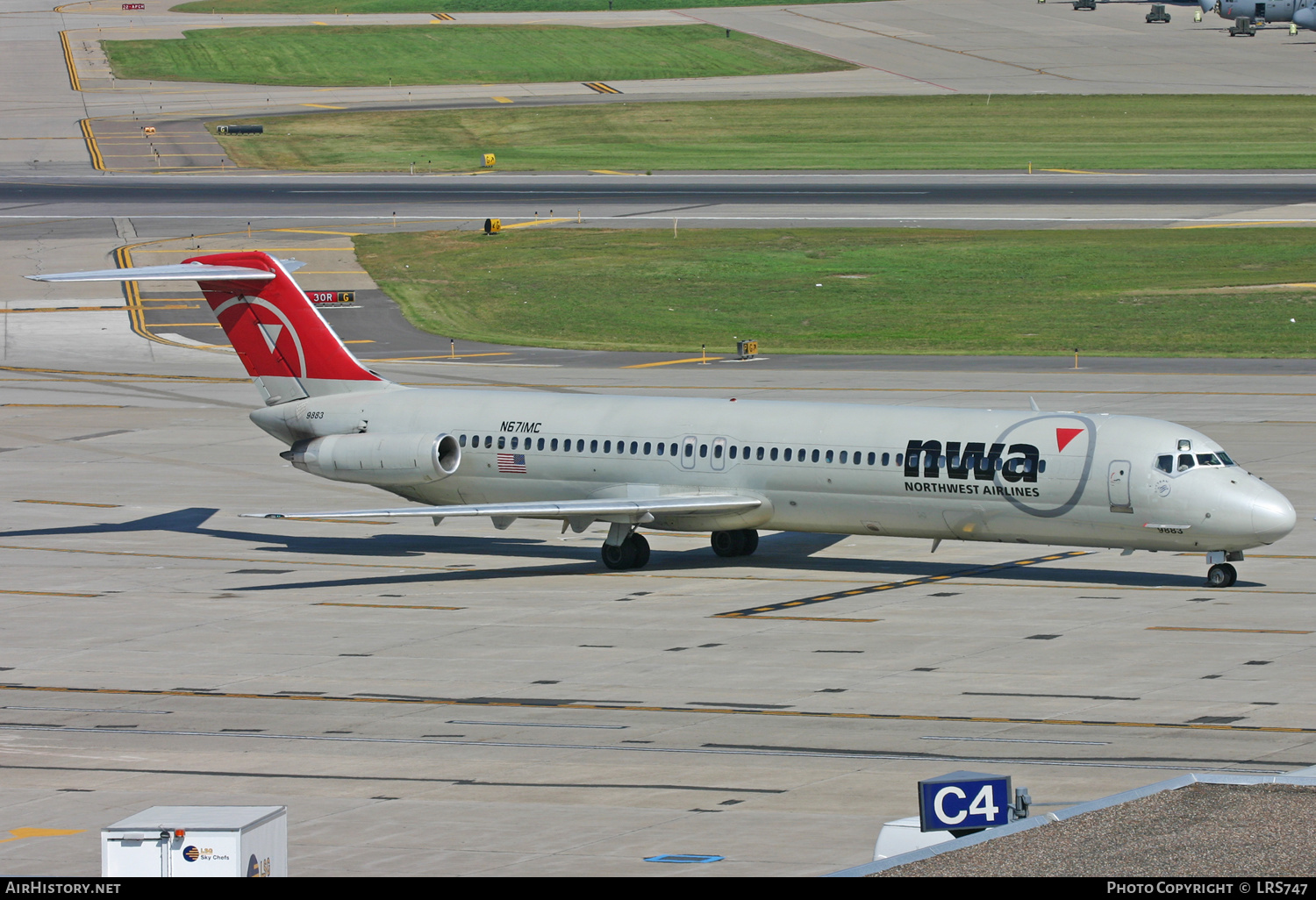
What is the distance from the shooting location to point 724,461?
1566 inches

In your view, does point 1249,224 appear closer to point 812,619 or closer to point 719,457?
point 719,457

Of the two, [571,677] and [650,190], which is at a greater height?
[650,190]

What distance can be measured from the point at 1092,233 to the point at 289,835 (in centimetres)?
7503

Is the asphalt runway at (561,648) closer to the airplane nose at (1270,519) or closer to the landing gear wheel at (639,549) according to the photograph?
the landing gear wheel at (639,549)

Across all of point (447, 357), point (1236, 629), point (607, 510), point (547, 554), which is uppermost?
point (447, 357)

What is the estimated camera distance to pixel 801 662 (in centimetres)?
3112

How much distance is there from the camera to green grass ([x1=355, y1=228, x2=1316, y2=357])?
2884 inches

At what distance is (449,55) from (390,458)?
398ft

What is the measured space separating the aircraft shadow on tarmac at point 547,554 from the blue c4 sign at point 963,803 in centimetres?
1956

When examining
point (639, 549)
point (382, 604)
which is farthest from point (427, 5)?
point (382, 604)

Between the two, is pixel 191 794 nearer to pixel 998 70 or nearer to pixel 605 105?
pixel 605 105

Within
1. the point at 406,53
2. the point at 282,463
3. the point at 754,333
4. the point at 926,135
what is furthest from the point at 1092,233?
the point at 406,53

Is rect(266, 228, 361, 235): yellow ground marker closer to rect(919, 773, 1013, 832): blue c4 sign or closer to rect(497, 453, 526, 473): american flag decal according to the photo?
rect(497, 453, 526, 473): american flag decal

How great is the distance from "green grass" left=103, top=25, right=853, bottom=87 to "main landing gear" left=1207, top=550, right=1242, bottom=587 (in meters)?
118
